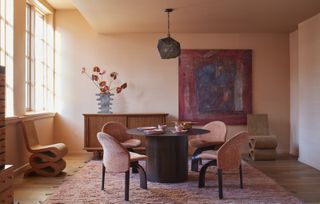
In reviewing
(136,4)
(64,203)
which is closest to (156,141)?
(64,203)

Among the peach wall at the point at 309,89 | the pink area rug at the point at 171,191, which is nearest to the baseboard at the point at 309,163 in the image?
the peach wall at the point at 309,89

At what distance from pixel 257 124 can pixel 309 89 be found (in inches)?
54.8

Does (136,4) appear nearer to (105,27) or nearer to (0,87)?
(105,27)

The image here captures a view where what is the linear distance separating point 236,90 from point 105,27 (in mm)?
2967

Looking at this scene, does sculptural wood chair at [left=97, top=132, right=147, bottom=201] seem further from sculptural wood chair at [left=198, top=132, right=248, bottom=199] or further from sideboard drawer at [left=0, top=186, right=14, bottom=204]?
sideboard drawer at [left=0, top=186, right=14, bottom=204]

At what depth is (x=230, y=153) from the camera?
4.13 metres

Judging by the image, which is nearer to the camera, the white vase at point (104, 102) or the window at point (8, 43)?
the window at point (8, 43)

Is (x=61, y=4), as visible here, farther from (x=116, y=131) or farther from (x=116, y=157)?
(x=116, y=157)

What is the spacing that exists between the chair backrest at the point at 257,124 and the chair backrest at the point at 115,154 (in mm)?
3683

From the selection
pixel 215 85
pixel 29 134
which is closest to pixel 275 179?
pixel 215 85

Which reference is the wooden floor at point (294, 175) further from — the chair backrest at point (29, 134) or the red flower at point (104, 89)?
the chair backrest at point (29, 134)

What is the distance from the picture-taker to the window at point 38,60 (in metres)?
6.15

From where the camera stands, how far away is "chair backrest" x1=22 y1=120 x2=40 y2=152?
16.9ft

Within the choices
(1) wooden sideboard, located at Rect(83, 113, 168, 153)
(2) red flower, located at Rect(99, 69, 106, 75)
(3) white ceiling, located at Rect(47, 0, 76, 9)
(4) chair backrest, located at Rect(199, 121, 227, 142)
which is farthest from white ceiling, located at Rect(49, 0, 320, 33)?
(4) chair backrest, located at Rect(199, 121, 227, 142)
